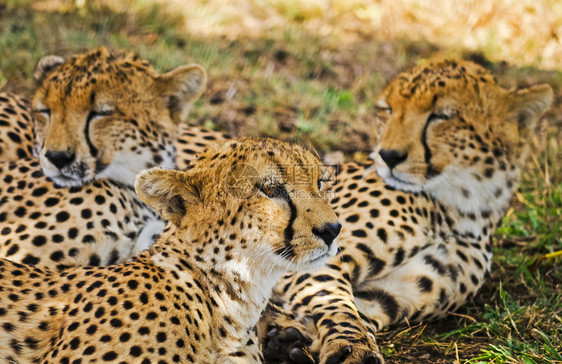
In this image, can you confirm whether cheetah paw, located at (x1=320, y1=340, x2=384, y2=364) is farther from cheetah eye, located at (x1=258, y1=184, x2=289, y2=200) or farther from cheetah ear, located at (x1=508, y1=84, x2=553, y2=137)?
cheetah ear, located at (x1=508, y1=84, x2=553, y2=137)

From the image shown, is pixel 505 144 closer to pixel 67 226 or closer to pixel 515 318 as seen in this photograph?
pixel 515 318

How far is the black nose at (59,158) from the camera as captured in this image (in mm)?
3713

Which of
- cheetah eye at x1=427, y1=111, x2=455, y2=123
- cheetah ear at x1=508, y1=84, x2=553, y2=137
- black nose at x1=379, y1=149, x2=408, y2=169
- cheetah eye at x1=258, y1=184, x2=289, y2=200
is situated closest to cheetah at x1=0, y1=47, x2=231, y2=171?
black nose at x1=379, y1=149, x2=408, y2=169

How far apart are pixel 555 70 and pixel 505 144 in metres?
4.41

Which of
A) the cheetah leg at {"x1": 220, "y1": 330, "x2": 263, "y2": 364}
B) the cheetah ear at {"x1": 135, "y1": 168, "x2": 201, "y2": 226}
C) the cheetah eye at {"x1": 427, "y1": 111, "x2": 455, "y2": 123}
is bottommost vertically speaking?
the cheetah leg at {"x1": 220, "y1": 330, "x2": 263, "y2": 364}

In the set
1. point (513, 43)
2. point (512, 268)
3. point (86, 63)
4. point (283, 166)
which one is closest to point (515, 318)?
point (512, 268)

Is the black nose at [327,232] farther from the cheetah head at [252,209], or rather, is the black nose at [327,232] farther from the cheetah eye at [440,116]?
the cheetah eye at [440,116]

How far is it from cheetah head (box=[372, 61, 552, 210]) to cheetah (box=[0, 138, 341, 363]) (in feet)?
4.38

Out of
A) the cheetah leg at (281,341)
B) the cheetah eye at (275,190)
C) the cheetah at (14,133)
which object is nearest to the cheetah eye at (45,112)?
the cheetah at (14,133)

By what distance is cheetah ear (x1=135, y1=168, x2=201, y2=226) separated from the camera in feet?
8.91

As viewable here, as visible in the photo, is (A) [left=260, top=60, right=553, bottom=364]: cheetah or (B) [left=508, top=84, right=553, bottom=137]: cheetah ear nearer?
(A) [left=260, top=60, right=553, bottom=364]: cheetah

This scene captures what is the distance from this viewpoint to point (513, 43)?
9.01 m

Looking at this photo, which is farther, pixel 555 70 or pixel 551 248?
pixel 555 70

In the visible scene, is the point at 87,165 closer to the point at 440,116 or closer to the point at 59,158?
the point at 59,158
